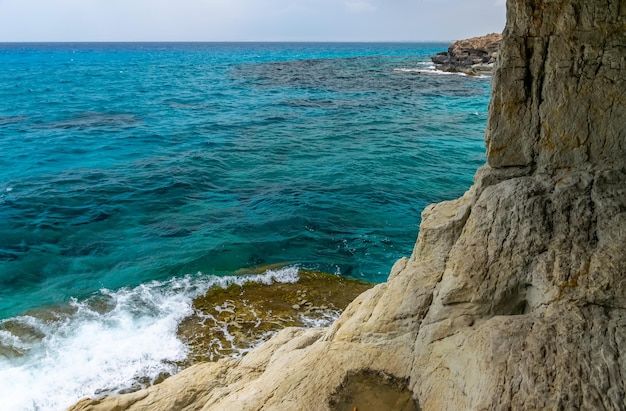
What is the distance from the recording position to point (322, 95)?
56.5 m

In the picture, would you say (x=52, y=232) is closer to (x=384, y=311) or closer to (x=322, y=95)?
(x=384, y=311)

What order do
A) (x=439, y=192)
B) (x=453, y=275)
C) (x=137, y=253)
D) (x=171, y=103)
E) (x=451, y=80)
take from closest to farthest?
(x=453, y=275)
(x=137, y=253)
(x=439, y=192)
(x=171, y=103)
(x=451, y=80)

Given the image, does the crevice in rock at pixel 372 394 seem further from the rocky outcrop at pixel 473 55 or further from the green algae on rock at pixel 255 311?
the rocky outcrop at pixel 473 55

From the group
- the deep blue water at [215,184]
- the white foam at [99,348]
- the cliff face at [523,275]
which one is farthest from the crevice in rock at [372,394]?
the deep blue water at [215,184]

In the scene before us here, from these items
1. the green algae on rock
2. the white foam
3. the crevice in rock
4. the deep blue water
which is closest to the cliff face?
the crevice in rock

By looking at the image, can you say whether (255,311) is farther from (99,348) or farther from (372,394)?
(372,394)

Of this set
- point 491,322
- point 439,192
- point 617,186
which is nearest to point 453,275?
point 491,322

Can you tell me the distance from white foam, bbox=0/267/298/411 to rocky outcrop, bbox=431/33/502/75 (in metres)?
75.5

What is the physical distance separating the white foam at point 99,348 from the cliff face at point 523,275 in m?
4.11

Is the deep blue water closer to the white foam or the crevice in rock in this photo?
the white foam

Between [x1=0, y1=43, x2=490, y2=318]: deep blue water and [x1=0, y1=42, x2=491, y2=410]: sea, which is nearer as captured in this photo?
[x1=0, y1=42, x2=491, y2=410]: sea

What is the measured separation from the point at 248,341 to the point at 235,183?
14.1 metres

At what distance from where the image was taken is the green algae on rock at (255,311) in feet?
41.5

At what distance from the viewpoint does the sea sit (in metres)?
12.9
